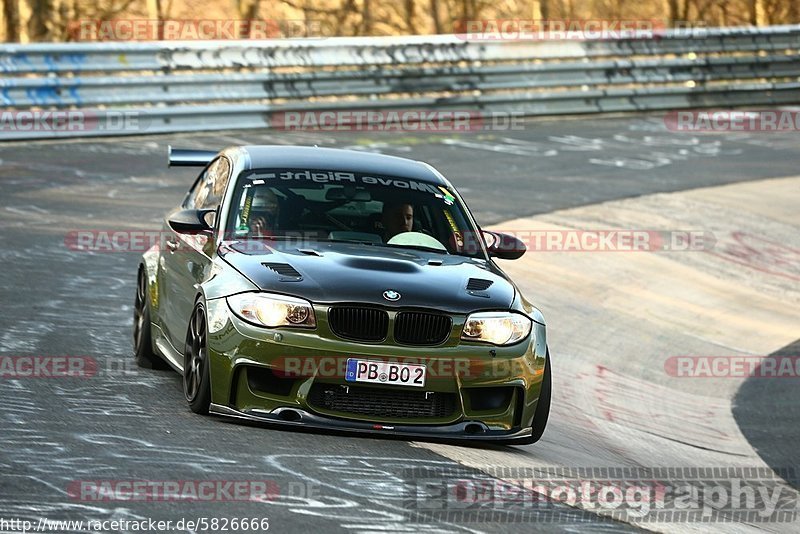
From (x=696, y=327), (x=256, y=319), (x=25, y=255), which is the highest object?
(x=256, y=319)

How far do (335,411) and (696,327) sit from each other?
26.1ft

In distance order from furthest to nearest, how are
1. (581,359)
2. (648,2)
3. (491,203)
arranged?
(648,2), (491,203), (581,359)

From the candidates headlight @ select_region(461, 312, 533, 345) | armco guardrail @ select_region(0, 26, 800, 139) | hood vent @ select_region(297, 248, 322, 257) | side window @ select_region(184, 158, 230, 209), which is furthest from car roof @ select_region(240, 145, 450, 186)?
armco guardrail @ select_region(0, 26, 800, 139)

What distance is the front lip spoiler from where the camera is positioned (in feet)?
24.8

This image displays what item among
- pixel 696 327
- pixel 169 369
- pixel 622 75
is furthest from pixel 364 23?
pixel 169 369

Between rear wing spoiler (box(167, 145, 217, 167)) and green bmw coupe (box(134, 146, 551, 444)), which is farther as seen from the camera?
rear wing spoiler (box(167, 145, 217, 167))

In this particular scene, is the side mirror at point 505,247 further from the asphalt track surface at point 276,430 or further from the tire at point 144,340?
the tire at point 144,340

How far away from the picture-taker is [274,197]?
881 cm

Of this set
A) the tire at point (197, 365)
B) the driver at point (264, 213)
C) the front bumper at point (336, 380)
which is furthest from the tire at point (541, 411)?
the driver at point (264, 213)

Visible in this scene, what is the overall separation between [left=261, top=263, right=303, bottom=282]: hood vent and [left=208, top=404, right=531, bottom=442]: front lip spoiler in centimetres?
67

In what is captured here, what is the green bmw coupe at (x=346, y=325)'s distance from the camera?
298 inches

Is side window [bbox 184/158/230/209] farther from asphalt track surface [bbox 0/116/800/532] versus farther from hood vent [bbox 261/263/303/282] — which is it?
hood vent [bbox 261/263/303/282]

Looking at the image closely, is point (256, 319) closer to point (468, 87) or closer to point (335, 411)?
point (335, 411)

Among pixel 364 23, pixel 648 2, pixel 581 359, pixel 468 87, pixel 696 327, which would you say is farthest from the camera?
pixel 648 2
